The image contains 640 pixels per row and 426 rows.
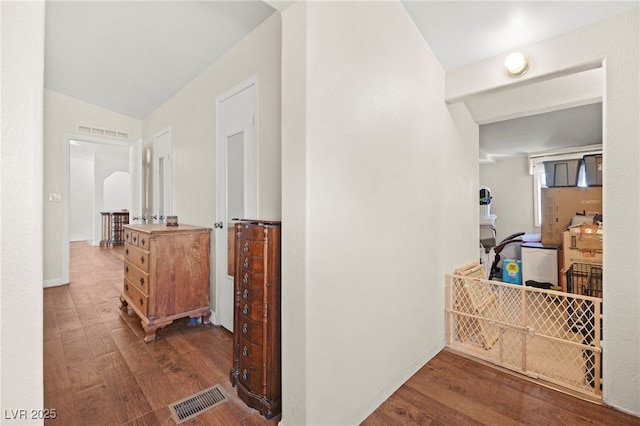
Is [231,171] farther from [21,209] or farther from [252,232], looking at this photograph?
[21,209]

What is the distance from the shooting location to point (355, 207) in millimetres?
1528

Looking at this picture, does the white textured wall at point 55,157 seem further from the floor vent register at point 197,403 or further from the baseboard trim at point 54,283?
the floor vent register at point 197,403

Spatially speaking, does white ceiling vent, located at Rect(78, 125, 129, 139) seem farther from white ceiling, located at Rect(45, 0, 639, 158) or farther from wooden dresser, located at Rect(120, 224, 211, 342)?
wooden dresser, located at Rect(120, 224, 211, 342)

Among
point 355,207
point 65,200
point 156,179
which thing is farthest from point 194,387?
point 65,200

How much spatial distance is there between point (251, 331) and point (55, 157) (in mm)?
4420

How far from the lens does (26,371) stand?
0.69 metres

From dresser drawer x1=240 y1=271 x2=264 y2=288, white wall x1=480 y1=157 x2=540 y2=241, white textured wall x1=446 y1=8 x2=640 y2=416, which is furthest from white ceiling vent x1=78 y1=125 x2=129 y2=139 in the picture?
white wall x1=480 y1=157 x2=540 y2=241

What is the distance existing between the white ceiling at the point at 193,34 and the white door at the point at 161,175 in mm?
558

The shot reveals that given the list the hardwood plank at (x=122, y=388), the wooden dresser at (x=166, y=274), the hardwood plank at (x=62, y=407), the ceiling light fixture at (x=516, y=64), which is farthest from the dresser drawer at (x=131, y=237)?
the ceiling light fixture at (x=516, y=64)

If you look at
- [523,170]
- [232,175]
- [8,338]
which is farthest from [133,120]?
[523,170]

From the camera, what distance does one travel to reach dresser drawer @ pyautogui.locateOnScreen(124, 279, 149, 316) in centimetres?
245

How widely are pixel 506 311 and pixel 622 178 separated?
135cm

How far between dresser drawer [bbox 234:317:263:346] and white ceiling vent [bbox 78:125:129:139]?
4.38 m

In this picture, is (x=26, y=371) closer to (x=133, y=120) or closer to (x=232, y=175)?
(x=232, y=175)
